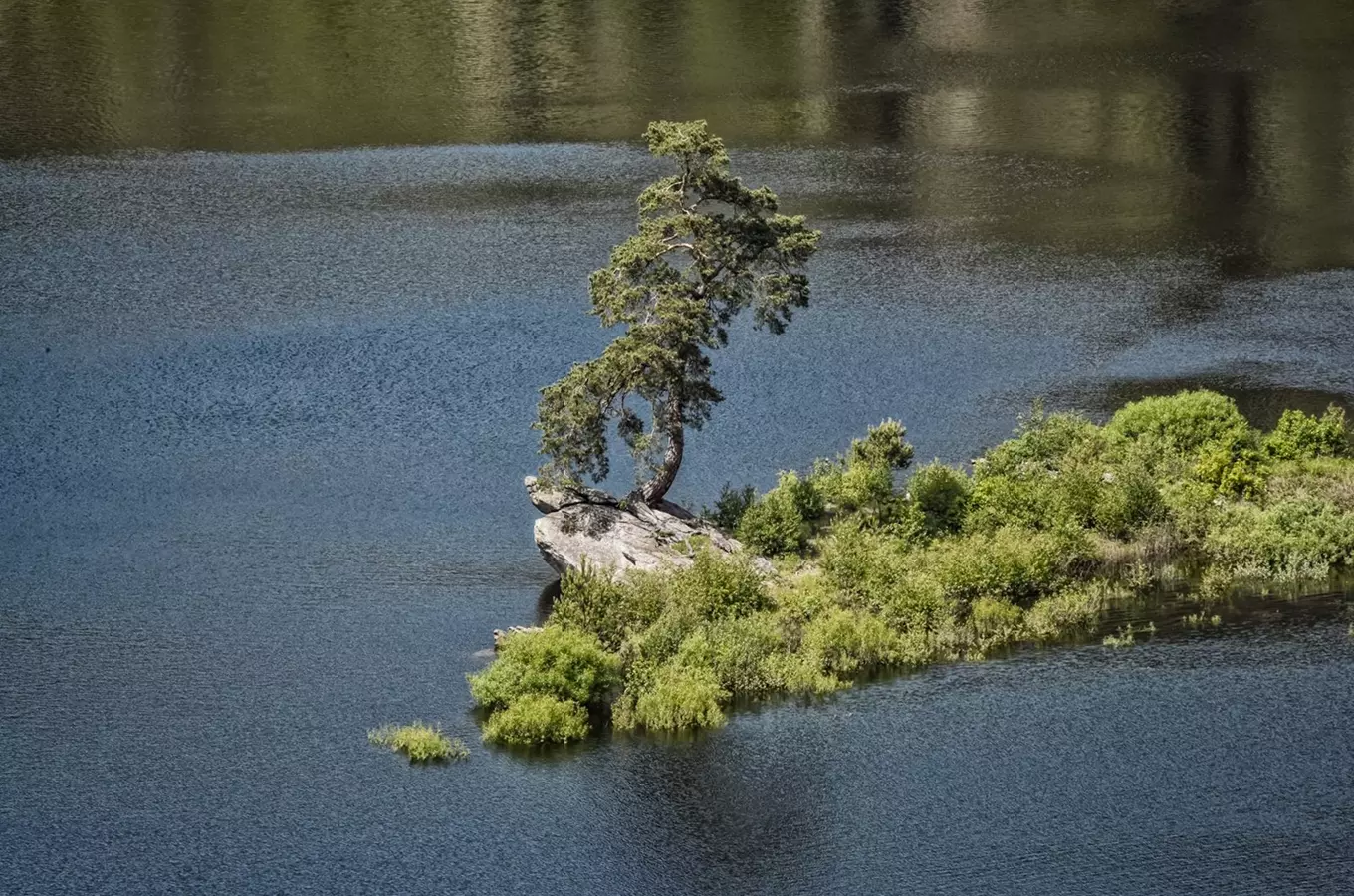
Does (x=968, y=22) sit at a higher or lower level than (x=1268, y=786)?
higher

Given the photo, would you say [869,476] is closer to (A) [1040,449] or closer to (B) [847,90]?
(A) [1040,449]

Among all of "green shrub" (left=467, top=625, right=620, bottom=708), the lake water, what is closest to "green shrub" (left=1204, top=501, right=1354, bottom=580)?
the lake water

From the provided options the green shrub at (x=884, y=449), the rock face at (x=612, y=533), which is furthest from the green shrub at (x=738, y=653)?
the green shrub at (x=884, y=449)

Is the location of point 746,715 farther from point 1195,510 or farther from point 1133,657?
point 1195,510

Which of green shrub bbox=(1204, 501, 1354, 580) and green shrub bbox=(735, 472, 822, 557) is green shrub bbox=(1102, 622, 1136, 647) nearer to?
green shrub bbox=(1204, 501, 1354, 580)

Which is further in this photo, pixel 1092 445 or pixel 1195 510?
pixel 1092 445

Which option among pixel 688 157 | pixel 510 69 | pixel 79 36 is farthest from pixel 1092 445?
pixel 79 36
